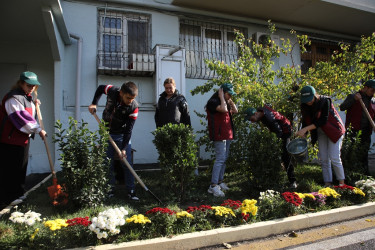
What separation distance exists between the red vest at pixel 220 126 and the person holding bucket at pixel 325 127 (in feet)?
3.53

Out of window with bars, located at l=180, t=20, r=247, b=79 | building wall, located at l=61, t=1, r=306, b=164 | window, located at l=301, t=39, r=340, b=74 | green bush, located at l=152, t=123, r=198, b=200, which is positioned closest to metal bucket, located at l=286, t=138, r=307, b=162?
green bush, located at l=152, t=123, r=198, b=200

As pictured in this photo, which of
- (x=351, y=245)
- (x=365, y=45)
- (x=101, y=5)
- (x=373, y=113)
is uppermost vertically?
(x=101, y=5)

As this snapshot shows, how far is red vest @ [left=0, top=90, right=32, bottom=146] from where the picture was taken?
3.71 m

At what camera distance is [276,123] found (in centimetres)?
466

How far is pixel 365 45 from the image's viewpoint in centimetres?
574

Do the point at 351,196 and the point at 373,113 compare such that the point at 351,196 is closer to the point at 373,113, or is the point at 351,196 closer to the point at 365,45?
the point at 373,113

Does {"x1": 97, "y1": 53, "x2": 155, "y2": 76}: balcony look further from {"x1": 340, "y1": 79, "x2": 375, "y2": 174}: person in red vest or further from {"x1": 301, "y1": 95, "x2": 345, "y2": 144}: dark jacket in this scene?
{"x1": 340, "y1": 79, "x2": 375, "y2": 174}: person in red vest

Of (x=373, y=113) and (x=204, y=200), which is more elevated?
(x=373, y=113)

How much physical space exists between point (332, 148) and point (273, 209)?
1615mm

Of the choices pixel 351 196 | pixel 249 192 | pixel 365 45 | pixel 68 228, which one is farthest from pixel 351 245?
pixel 365 45

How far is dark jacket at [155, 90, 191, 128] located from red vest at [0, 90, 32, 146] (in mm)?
2046

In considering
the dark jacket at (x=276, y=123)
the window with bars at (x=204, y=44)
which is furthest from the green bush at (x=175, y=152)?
the window with bars at (x=204, y=44)

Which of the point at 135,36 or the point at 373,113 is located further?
the point at 135,36

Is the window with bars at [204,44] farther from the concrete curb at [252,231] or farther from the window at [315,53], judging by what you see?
the concrete curb at [252,231]
